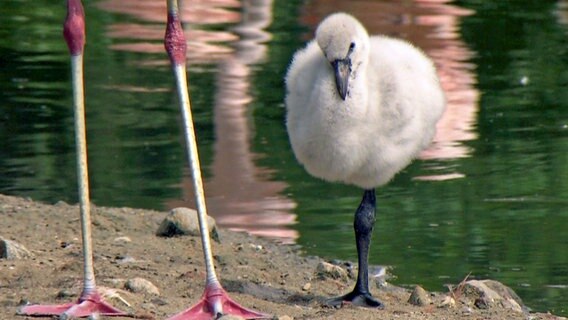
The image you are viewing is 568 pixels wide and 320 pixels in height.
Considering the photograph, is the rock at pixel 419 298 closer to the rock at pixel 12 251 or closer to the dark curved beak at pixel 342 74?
the dark curved beak at pixel 342 74

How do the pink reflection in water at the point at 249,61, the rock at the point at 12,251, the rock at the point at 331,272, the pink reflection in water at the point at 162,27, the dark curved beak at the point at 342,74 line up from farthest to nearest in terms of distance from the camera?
the pink reflection in water at the point at 162,27, the pink reflection in water at the point at 249,61, the rock at the point at 331,272, the rock at the point at 12,251, the dark curved beak at the point at 342,74

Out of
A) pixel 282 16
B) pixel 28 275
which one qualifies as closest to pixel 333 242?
pixel 28 275

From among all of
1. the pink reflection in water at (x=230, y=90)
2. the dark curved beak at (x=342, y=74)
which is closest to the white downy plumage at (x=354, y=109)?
the dark curved beak at (x=342, y=74)

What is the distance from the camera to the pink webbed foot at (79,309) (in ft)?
15.8

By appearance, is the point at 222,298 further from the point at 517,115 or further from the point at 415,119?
the point at 517,115

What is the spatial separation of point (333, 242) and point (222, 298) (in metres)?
1.75

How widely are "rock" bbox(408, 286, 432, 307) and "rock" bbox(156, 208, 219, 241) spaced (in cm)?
118

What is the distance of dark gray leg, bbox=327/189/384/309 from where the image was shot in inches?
214

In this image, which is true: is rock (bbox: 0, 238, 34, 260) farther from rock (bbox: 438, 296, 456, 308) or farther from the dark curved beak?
rock (bbox: 438, 296, 456, 308)

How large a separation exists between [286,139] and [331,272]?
2698mm

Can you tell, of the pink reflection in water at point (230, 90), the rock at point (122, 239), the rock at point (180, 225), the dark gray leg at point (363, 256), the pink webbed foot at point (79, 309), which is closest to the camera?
the pink webbed foot at point (79, 309)

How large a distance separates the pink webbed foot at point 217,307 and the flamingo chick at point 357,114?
22.8 inches

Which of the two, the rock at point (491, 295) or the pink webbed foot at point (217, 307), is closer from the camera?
the pink webbed foot at point (217, 307)

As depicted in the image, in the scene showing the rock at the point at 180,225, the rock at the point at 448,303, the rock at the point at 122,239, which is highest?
the rock at the point at 180,225
